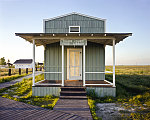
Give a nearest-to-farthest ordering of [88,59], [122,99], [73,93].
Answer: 1. [73,93]
2. [122,99]
3. [88,59]

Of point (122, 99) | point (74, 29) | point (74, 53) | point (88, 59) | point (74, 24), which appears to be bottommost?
point (122, 99)

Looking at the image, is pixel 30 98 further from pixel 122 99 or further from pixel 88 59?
pixel 122 99

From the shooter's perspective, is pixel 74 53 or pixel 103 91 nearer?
pixel 103 91

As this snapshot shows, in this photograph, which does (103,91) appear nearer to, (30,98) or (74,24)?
(30,98)

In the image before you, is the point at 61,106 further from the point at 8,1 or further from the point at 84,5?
the point at 8,1

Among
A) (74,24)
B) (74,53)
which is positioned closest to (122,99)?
(74,53)

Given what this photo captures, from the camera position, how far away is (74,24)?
8.84 meters

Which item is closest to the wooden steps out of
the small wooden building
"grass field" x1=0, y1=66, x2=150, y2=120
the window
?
"grass field" x1=0, y1=66, x2=150, y2=120

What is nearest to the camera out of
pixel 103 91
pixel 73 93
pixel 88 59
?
pixel 73 93

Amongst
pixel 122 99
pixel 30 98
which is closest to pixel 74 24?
pixel 30 98

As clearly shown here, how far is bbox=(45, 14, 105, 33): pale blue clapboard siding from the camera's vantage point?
880 cm

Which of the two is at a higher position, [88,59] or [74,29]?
[74,29]

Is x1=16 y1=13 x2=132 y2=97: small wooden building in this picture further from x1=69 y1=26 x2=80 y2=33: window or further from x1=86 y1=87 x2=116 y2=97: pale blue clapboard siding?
x1=86 y1=87 x2=116 y2=97: pale blue clapboard siding

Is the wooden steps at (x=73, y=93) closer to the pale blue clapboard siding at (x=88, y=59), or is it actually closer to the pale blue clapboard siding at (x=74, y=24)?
the pale blue clapboard siding at (x=88, y=59)
